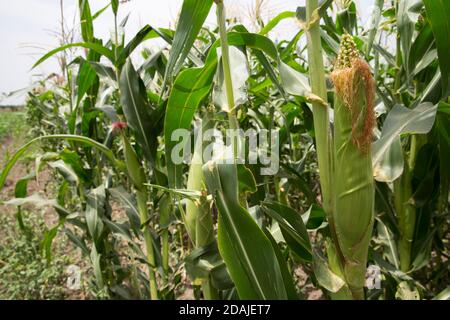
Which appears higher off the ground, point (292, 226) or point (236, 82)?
point (236, 82)

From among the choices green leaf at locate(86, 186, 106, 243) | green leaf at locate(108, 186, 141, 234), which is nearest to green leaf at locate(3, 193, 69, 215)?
green leaf at locate(86, 186, 106, 243)

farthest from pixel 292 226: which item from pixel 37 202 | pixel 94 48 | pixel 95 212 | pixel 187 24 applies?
pixel 37 202

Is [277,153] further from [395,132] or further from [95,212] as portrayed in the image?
[95,212]

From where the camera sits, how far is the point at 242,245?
77cm

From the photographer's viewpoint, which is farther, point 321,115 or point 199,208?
point 199,208

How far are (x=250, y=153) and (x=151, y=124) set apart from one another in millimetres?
432

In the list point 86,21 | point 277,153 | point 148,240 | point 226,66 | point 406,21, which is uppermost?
point 86,21

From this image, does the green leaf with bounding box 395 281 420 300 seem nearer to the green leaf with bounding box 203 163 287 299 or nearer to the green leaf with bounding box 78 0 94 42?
the green leaf with bounding box 203 163 287 299

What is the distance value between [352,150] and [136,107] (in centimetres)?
84

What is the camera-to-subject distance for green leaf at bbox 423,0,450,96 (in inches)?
32.0

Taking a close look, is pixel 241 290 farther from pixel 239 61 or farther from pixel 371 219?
pixel 239 61

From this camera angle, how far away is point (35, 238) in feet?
9.61
